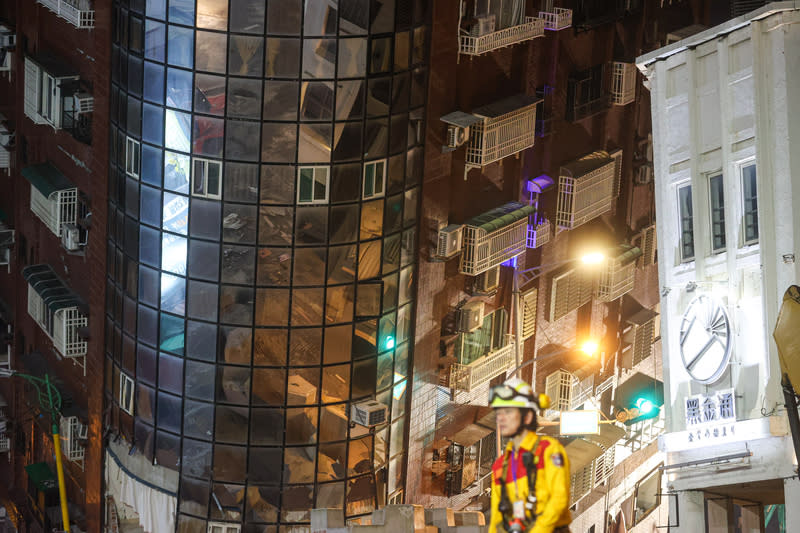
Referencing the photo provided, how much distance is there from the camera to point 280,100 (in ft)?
102

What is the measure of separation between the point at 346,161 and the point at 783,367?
13350 millimetres

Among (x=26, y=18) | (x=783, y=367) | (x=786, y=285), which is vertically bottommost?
(x=783, y=367)

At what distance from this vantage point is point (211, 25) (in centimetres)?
3069

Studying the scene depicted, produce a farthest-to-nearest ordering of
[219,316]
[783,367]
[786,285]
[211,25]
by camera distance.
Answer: [219,316], [211,25], [786,285], [783,367]

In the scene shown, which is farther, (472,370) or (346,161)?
(472,370)

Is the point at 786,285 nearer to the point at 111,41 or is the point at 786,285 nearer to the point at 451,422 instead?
the point at 451,422

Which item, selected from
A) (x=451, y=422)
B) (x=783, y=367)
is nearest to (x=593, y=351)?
(x=451, y=422)

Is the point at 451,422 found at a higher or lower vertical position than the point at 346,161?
lower

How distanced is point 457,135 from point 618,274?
11.6 metres

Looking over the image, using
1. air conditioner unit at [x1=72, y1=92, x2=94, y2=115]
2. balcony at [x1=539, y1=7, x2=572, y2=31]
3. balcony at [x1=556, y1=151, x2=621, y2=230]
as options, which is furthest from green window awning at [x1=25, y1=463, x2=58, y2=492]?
balcony at [x1=539, y1=7, x2=572, y2=31]

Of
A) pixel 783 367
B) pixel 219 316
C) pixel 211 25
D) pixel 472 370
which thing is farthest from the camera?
pixel 472 370

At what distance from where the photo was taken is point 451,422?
126 feet

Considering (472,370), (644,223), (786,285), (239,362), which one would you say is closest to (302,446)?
(239,362)

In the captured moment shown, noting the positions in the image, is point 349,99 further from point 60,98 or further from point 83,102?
point 60,98
